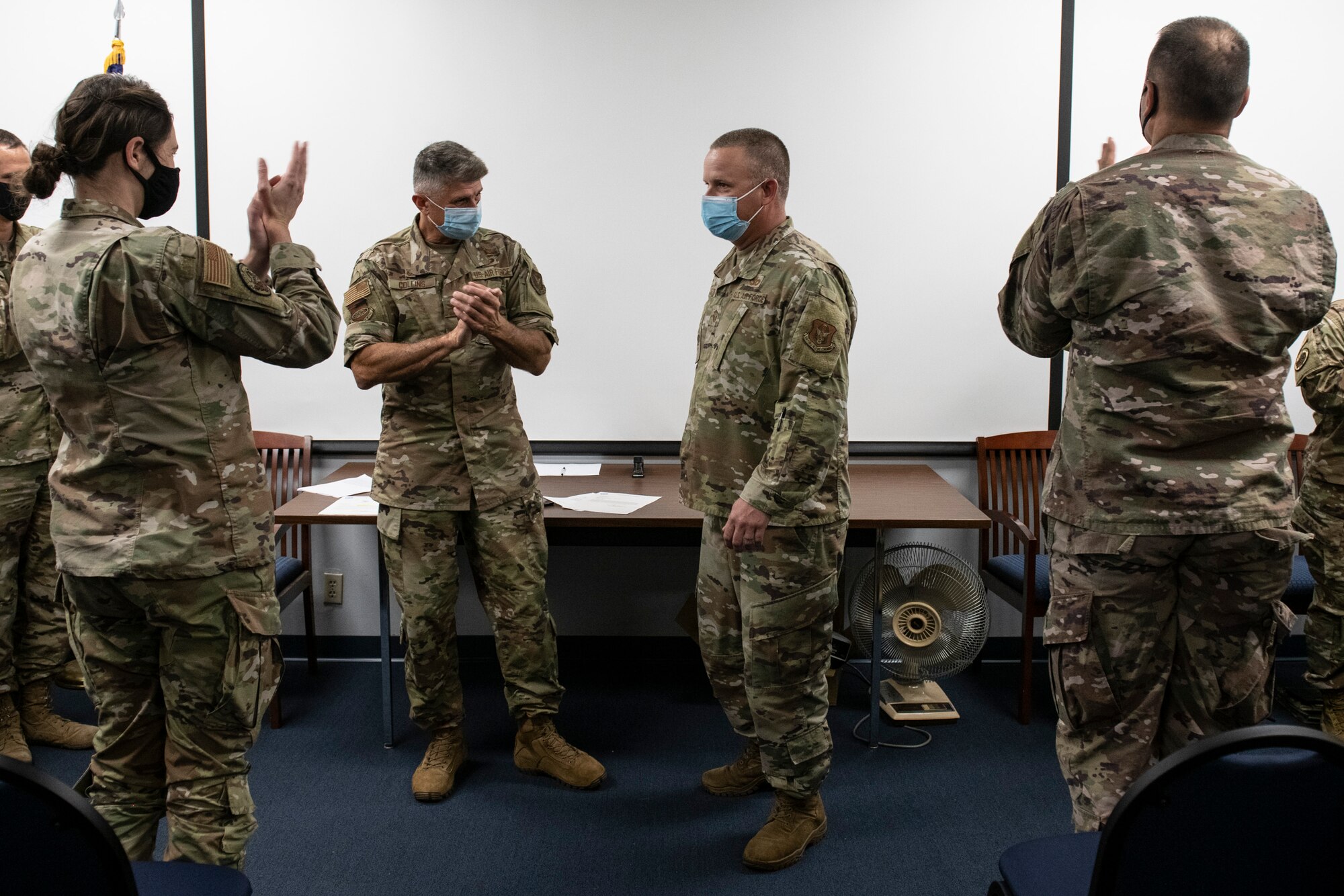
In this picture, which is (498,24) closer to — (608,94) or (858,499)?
(608,94)

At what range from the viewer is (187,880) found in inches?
51.5

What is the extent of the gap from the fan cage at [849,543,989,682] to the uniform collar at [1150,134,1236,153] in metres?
1.58

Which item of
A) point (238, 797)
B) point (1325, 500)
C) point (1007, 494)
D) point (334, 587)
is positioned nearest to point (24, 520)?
point (334, 587)

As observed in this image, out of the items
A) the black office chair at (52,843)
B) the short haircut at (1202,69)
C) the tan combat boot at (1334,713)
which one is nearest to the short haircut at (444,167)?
the short haircut at (1202,69)

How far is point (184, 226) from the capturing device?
139 inches

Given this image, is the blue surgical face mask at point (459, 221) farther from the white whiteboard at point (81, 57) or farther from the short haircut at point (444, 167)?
the white whiteboard at point (81, 57)

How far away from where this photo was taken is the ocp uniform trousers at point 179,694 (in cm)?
166

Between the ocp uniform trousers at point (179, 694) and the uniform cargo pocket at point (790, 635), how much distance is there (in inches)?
40.0

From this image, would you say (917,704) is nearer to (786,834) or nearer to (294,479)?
(786,834)

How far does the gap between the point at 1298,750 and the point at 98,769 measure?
1.93 m

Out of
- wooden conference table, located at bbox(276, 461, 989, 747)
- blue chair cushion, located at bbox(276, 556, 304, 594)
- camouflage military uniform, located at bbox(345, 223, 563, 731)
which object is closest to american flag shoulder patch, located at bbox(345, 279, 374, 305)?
camouflage military uniform, located at bbox(345, 223, 563, 731)

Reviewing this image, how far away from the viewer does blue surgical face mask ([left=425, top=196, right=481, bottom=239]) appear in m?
2.47

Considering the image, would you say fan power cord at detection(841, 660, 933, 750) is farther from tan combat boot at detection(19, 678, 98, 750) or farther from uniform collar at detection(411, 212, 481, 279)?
tan combat boot at detection(19, 678, 98, 750)

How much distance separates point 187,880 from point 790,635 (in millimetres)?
1279
